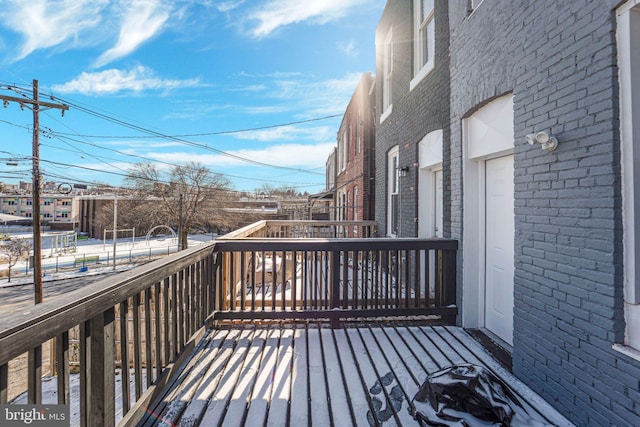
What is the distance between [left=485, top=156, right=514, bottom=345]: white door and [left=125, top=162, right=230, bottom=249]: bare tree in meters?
26.0

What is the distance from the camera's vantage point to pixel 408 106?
4.94 meters

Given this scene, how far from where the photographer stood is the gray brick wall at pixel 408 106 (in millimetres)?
3729

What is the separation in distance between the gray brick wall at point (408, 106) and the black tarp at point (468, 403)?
2.36m

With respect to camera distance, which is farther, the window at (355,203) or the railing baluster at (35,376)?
the window at (355,203)

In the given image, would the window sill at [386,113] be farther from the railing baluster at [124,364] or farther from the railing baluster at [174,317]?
the railing baluster at [124,364]

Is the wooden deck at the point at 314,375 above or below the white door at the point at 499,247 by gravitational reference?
below

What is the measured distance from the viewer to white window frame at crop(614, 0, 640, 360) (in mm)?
1447

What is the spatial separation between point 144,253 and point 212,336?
24656 millimetres

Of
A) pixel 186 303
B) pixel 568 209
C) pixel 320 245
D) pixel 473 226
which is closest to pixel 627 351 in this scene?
pixel 568 209

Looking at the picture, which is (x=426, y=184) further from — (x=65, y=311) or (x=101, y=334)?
(x=65, y=311)

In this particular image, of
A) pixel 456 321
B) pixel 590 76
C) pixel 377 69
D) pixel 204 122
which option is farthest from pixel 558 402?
pixel 204 122

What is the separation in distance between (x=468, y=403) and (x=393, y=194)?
467 cm

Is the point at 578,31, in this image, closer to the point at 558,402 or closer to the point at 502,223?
the point at 502,223

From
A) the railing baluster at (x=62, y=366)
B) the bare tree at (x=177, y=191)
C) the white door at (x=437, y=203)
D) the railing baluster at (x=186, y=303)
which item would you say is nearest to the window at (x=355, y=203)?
the white door at (x=437, y=203)
